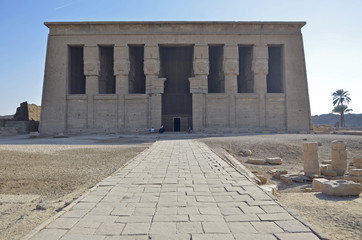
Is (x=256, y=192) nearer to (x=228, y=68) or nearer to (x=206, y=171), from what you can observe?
(x=206, y=171)

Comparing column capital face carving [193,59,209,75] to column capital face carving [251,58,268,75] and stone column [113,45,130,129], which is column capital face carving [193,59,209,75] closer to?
column capital face carving [251,58,268,75]

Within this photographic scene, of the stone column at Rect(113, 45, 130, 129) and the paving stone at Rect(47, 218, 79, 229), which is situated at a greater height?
the stone column at Rect(113, 45, 130, 129)

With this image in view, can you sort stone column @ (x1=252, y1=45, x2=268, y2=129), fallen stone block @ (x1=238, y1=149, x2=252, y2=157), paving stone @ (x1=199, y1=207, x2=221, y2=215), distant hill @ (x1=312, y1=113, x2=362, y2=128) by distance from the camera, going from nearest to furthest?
paving stone @ (x1=199, y1=207, x2=221, y2=215)
fallen stone block @ (x1=238, y1=149, x2=252, y2=157)
stone column @ (x1=252, y1=45, x2=268, y2=129)
distant hill @ (x1=312, y1=113, x2=362, y2=128)

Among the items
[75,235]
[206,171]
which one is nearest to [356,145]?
[206,171]

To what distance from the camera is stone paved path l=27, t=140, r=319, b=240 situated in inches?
93.1

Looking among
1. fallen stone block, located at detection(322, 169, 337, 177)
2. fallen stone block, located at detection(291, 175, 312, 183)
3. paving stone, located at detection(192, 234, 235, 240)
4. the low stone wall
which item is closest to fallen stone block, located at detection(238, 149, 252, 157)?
fallen stone block, located at detection(322, 169, 337, 177)

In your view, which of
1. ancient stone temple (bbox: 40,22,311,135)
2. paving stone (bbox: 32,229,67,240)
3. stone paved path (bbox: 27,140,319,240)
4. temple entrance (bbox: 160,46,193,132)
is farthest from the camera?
temple entrance (bbox: 160,46,193,132)

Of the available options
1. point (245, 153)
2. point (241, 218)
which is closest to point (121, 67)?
point (245, 153)

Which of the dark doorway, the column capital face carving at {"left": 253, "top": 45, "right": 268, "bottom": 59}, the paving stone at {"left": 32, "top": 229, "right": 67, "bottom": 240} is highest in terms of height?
the column capital face carving at {"left": 253, "top": 45, "right": 268, "bottom": 59}

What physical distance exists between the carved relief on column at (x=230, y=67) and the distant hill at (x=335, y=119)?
43203mm

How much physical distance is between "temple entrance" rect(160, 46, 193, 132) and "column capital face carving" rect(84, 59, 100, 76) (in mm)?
7429

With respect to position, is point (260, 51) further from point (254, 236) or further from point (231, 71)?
point (254, 236)

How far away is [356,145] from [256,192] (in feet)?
42.9

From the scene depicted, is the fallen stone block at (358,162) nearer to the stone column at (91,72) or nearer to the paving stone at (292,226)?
the paving stone at (292,226)
